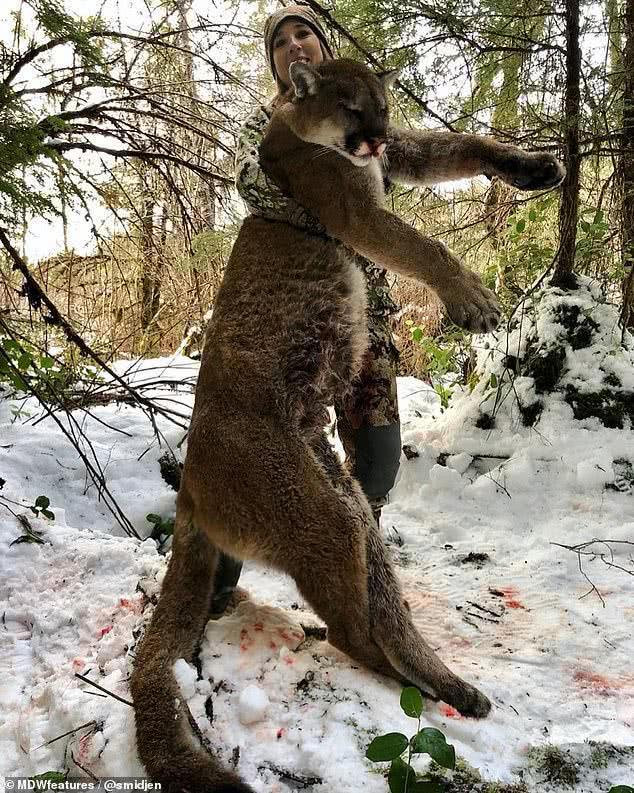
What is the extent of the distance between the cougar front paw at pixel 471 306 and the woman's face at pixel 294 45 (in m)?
1.40

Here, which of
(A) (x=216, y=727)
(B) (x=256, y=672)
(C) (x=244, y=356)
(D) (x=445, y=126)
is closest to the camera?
(A) (x=216, y=727)

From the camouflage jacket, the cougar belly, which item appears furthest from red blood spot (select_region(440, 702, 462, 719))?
the camouflage jacket

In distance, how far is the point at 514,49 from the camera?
412 cm

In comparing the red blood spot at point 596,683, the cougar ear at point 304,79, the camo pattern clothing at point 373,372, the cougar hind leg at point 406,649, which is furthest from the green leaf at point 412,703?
the cougar ear at point 304,79

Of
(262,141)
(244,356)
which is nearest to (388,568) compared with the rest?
(244,356)

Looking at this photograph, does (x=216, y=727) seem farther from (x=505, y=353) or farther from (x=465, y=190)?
(x=465, y=190)

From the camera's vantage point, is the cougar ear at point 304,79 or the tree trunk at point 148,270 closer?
the cougar ear at point 304,79

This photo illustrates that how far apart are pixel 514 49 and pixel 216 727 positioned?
14.2 feet

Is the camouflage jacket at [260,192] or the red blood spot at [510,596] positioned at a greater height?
the camouflage jacket at [260,192]

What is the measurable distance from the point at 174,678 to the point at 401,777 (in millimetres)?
858

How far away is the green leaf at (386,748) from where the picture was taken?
176 centimetres

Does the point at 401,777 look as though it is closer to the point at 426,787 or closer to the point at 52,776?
the point at 426,787

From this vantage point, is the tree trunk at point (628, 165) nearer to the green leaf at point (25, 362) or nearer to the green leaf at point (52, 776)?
the green leaf at point (25, 362)

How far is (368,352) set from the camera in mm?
3258
